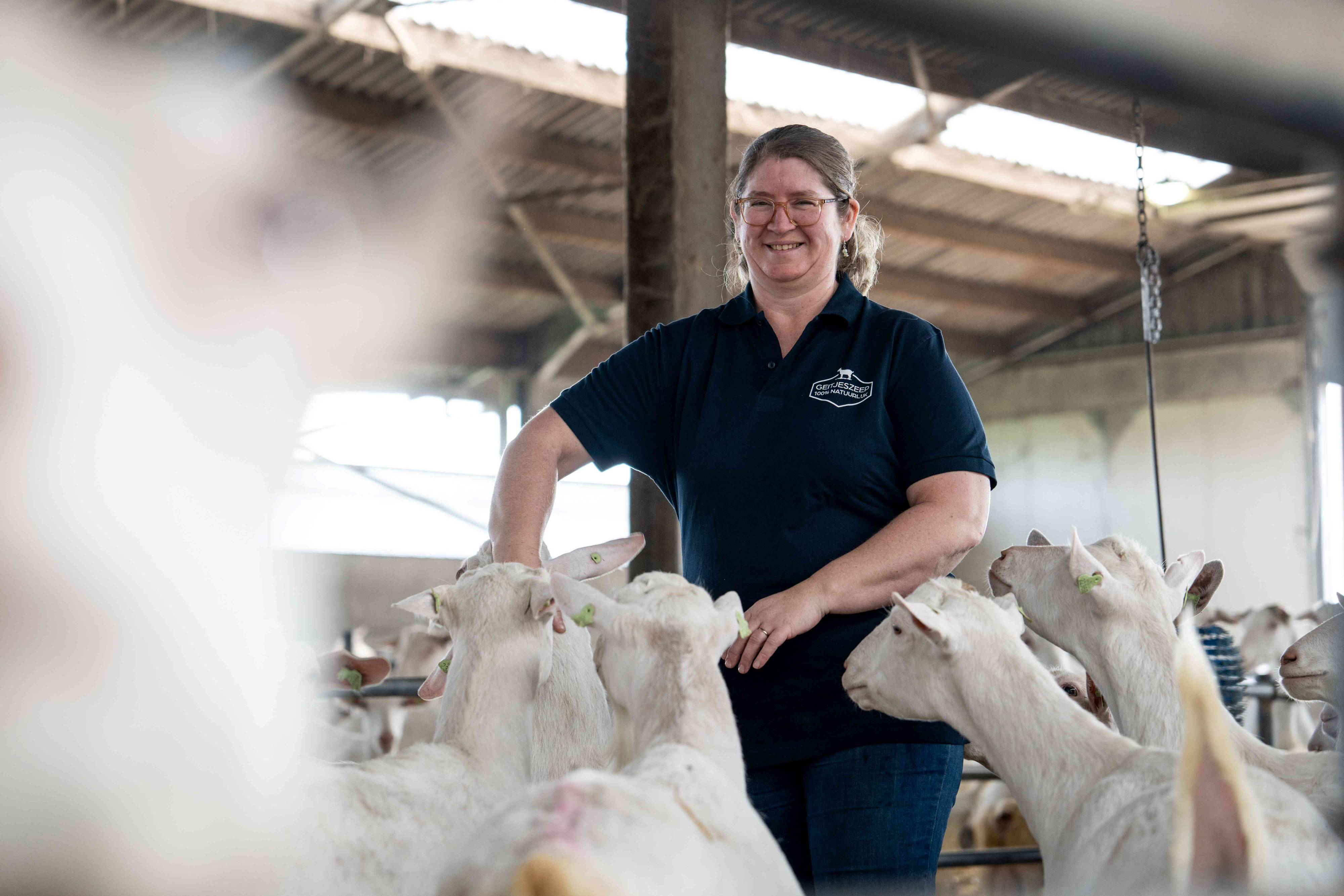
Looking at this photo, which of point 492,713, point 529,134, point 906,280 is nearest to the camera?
point 492,713

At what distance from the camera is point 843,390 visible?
2256 millimetres

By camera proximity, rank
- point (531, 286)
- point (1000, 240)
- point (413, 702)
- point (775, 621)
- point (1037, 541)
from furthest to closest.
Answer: point (1000, 240) → point (531, 286) → point (413, 702) → point (1037, 541) → point (775, 621)

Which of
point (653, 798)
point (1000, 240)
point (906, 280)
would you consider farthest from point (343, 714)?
point (1000, 240)

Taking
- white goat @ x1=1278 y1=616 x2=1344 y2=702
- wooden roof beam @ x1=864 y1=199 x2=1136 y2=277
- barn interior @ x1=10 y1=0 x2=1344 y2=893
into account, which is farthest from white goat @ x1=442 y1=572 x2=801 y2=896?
wooden roof beam @ x1=864 y1=199 x2=1136 y2=277

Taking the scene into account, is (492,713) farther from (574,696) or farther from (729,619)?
(729,619)

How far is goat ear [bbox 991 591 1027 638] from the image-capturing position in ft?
6.61

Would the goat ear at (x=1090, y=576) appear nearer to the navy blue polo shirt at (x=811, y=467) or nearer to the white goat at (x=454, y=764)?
the navy blue polo shirt at (x=811, y=467)

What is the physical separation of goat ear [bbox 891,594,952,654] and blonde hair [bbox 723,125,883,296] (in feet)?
2.58

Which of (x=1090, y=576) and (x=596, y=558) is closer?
(x=1090, y=576)

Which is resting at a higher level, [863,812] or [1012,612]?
[1012,612]

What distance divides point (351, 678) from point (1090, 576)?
1.56m

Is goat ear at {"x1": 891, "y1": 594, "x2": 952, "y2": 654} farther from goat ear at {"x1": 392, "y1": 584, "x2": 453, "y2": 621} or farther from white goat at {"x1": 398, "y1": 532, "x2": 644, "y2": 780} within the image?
goat ear at {"x1": 392, "y1": 584, "x2": 453, "y2": 621}

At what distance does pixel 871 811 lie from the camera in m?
2.04

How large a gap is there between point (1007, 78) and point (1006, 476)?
Answer: 8268 millimetres
